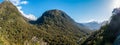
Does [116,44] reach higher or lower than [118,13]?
lower

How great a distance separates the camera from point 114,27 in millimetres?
44344

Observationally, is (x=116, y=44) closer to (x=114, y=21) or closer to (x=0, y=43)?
(x=114, y=21)

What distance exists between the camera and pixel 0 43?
77.4m

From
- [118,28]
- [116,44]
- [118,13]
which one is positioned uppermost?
[118,13]

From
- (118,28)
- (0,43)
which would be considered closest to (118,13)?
(118,28)

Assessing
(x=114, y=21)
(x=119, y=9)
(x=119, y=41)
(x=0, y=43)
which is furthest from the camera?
(x=0, y=43)

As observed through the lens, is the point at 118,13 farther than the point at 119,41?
Yes

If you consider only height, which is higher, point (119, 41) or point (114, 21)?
point (114, 21)

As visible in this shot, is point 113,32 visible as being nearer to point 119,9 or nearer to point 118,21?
point 118,21

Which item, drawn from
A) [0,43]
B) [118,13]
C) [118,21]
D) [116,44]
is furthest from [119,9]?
[0,43]

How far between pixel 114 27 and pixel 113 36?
7.97ft

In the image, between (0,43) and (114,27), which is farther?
(0,43)

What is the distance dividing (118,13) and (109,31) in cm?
340

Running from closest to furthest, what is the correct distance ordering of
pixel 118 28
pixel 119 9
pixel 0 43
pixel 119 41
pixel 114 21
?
pixel 119 41, pixel 118 28, pixel 114 21, pixel 119 9, pixel 0 43
